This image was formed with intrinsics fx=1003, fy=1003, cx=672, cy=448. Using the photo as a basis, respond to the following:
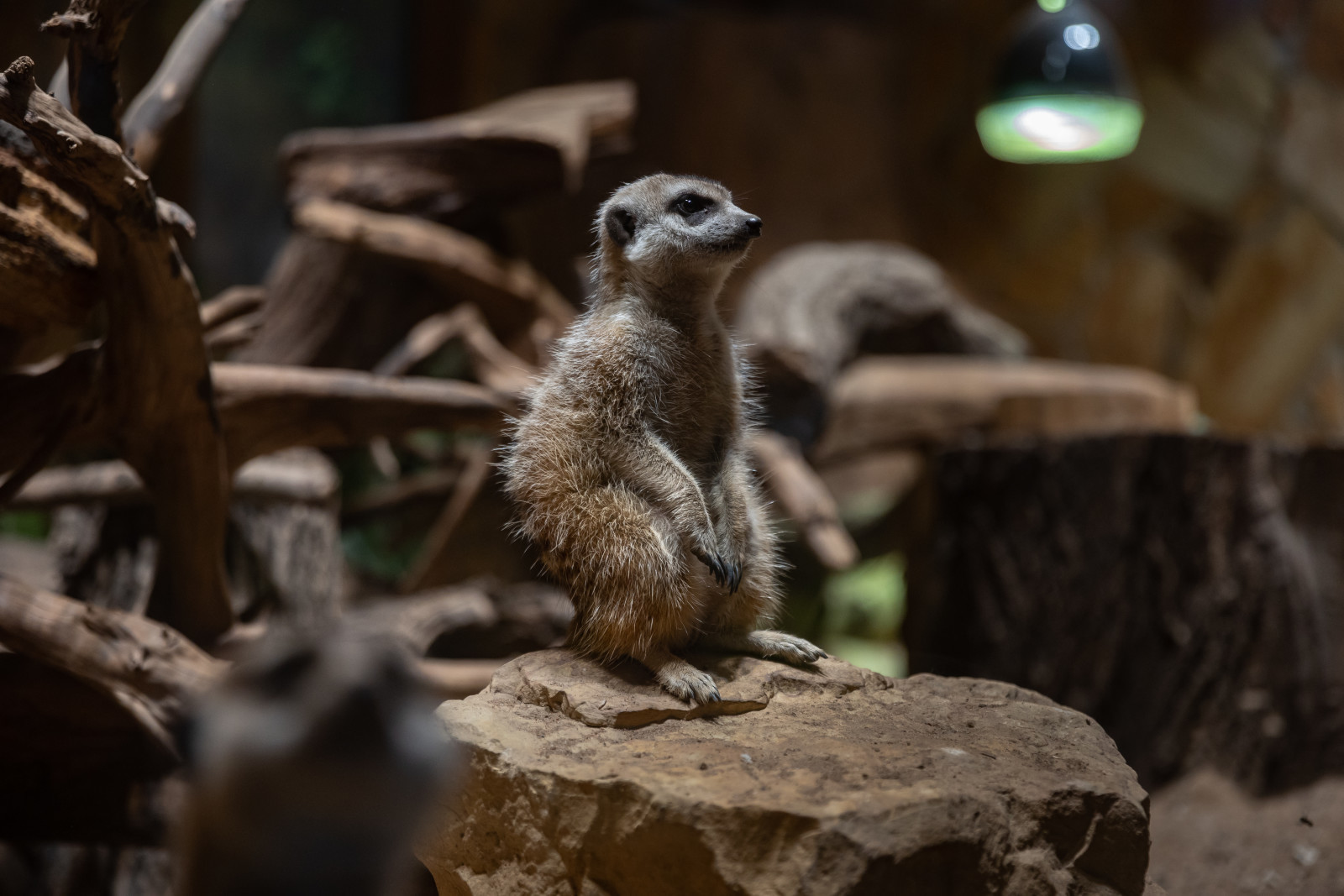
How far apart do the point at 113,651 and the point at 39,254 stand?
1.00 metres

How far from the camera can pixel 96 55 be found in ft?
7.18

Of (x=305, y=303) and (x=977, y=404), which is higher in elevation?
(x=305, y=303)

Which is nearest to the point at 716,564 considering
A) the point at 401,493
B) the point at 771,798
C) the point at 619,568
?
the point at 619,568

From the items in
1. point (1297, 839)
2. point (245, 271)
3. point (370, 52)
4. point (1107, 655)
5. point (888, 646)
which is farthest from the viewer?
point (888, 646)

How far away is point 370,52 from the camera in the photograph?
6.20m

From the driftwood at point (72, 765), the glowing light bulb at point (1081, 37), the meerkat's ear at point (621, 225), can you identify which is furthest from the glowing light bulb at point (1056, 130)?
the driftwood at point (72, 765)

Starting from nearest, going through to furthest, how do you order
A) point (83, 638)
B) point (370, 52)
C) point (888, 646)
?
point (83, 638)
point (370, 52)
point (888, 646)

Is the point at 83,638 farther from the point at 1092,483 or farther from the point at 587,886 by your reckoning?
the point at 1092,483

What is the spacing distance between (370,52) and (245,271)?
1651mm

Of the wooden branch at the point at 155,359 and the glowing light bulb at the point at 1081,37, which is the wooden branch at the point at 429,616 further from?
the glowing light bulb at the point at 1081,37

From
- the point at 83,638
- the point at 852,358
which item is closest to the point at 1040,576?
the point at 852,358

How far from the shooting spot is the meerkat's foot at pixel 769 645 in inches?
88.0

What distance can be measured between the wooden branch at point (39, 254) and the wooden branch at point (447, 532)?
8.26 ft

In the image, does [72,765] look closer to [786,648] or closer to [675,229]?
[786,648]
